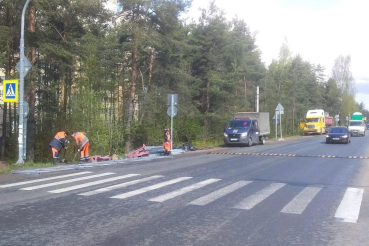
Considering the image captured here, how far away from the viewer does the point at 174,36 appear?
88.7 feet

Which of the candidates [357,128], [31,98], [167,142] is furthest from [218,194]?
[357,128]

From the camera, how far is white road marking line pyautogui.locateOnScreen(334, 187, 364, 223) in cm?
744

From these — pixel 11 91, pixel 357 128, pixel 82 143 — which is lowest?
pixel 82 143

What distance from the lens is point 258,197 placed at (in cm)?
934

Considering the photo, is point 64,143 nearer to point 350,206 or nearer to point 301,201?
point 301,201

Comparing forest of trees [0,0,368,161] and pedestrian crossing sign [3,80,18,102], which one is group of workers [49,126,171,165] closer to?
pedestrian crossing sign [3,80,18,102]

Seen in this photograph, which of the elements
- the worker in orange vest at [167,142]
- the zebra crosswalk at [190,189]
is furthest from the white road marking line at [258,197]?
the worker in orange vest at [167,142]

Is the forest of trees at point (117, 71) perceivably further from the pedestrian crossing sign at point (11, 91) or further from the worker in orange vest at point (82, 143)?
the worker in orange vest at point (82, 143)

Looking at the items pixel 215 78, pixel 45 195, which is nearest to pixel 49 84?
pixel 45 195

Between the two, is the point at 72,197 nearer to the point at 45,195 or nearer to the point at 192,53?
the point at 45,195

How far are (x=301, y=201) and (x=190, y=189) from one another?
296 cm

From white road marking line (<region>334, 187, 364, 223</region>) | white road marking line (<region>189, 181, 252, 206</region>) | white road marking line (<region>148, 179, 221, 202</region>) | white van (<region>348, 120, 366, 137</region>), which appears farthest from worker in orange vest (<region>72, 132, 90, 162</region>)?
white van (<region>348, 120, 366, 137</region>)

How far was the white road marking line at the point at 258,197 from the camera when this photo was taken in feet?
27.6

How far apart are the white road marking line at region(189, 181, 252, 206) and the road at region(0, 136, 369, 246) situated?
0.9 inches
